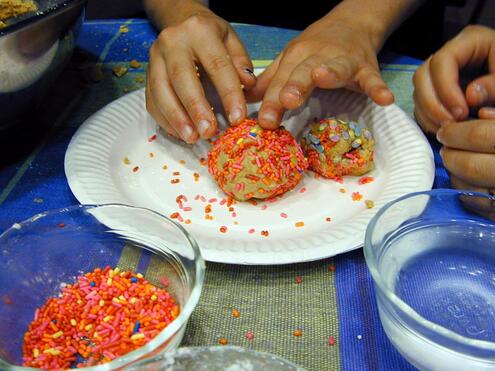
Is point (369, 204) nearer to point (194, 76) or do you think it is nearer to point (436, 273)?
point (436, 273)

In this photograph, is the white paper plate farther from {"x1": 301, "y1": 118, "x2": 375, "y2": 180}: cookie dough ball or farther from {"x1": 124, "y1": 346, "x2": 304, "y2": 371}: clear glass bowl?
{"x1": 124, "y1": 346, "x2": 304, "y2": 371}: clear glass bowl

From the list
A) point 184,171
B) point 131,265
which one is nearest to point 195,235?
point 131,265

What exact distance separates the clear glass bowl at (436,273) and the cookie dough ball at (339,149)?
23 cm

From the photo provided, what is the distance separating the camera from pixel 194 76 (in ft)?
3.65

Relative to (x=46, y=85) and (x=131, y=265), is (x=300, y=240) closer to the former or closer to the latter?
(x=131, y=265)

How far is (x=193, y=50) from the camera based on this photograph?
3.85 feet

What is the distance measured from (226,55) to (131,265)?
0.55 meters

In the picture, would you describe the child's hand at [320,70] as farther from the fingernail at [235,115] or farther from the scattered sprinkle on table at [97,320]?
the scattered sprinkle on table at [97,320]

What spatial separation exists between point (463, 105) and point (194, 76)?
598 mm

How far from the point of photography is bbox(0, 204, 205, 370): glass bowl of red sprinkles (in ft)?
2.37

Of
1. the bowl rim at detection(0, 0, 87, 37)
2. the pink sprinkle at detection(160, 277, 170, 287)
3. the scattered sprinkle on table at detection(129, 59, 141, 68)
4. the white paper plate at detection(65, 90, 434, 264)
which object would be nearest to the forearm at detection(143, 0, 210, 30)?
the scattered sprinkle on table at detection(129, 59, 141, 68)

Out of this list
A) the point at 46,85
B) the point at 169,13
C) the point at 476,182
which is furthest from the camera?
the point at 169,13

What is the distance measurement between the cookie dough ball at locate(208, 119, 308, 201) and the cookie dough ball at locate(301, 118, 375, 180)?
0.17ft

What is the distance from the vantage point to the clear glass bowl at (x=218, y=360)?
60cm
